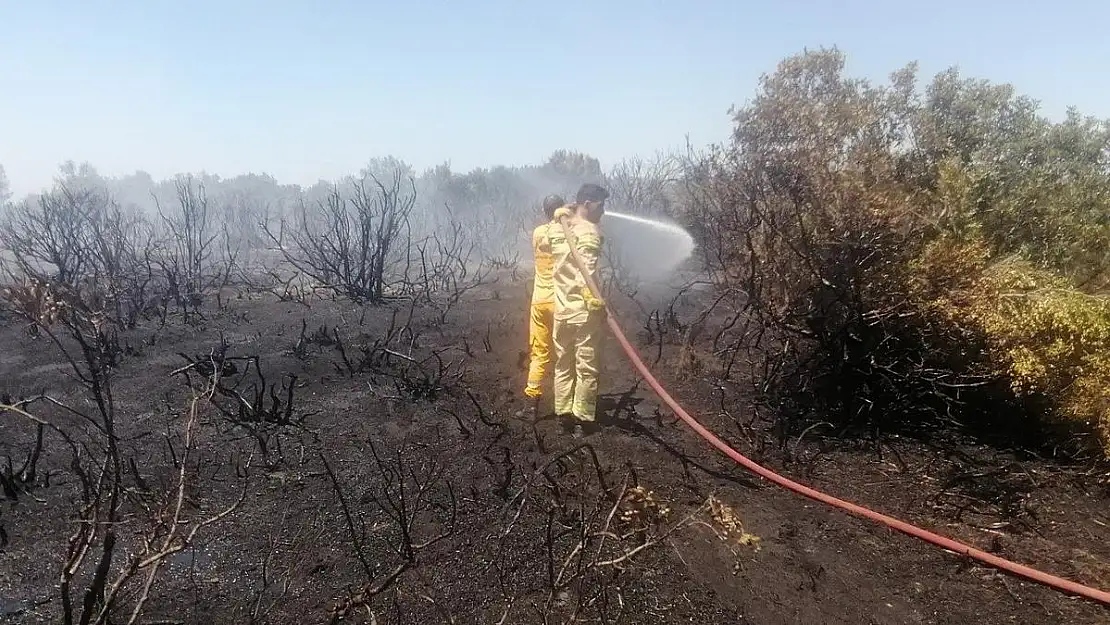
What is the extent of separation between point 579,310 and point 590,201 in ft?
2.39

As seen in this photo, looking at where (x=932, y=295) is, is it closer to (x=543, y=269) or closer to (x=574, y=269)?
(x=574, y=269)

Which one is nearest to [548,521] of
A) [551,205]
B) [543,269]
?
[543,269]

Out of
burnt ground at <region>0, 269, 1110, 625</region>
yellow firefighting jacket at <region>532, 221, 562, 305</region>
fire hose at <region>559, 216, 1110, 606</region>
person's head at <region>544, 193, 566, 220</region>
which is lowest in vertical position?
burnt ground at <region>0, 269, 1110, 625</region>

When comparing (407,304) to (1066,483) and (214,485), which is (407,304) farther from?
(1066,483)

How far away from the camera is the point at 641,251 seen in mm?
13773

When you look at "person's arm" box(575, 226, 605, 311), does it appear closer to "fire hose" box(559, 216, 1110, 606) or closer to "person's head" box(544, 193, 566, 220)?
"fire hose" box(559, 216, 1110, 606)

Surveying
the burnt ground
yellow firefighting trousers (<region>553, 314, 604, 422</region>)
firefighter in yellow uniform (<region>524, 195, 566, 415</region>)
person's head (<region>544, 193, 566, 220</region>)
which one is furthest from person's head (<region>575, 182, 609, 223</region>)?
the burnt ground

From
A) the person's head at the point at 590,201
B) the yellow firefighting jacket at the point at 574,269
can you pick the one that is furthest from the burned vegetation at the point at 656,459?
the person's head at the point at 590,201

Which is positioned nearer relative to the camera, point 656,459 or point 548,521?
point 548,521

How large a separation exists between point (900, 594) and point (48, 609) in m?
3.48

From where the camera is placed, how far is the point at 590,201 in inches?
152

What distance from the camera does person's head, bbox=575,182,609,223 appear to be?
3.85 m

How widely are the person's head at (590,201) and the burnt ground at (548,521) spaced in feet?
4.76

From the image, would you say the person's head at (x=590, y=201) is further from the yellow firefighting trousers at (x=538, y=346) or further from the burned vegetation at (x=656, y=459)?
the burned vegetation at (x=656, y=459)
